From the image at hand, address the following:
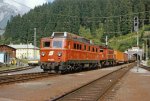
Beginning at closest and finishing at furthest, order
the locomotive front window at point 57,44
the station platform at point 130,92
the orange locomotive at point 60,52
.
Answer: the station platform at point 130,92
the orange locomotive at point 60,52
the locomotive front window at point 57,44

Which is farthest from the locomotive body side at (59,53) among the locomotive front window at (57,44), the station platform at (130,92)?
the station platform at (130,92)

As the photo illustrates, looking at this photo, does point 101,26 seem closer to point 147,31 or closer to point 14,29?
point 147,31

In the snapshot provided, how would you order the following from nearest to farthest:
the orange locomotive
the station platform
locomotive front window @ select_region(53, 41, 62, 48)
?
1. the station platform
2. the orange locomotive
3. locomotive front window @ select_region(53, 41, 62, 48)

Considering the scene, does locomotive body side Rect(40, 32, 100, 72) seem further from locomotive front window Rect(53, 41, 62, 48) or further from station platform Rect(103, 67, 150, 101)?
station platform Rect(103, 67, 150, 101)

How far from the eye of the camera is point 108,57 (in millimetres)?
64625

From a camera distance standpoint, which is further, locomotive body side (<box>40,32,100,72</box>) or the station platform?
locomotive body side (<box>40,32,100,72</box>)

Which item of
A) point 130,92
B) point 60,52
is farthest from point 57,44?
point 130,92

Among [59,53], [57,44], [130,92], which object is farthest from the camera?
[57,44]

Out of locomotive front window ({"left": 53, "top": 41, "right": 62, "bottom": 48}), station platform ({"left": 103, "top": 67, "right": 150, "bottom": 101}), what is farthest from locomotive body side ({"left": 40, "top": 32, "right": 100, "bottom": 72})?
station platform ({"left": 103, "top": 67, "right": 150, "bottom": 101})

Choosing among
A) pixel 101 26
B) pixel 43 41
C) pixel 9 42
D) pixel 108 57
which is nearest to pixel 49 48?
pixel 43 41

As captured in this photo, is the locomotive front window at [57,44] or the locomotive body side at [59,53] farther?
the locomotive front window at [57,44]

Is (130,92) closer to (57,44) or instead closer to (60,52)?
(60,52)

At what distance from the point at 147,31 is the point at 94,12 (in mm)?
25160

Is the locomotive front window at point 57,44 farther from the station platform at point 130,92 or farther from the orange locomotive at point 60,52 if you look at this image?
the station platform at point 130,92
